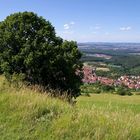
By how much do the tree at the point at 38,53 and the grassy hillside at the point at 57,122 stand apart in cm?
2103

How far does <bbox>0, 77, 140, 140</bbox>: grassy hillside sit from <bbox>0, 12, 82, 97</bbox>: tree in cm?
2103

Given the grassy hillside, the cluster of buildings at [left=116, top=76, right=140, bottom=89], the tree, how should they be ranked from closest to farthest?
the grassy hillside → the tree → the cluster of buildings at [left=116, top=76, right=140, bottom=89]

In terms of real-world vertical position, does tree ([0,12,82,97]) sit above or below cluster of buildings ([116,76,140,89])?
above

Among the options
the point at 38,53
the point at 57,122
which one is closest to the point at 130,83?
the point at 38,53

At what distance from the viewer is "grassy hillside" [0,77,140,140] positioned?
22.6 ft

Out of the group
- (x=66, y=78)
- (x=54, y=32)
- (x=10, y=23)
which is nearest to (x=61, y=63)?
(x=66, y=78)

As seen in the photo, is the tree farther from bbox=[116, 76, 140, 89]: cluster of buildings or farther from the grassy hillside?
bbox=[116, 76, 140, 89]: cluster of buildings

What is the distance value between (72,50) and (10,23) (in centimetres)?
634

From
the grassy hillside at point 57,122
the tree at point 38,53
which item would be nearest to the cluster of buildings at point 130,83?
the tree at point 38,53

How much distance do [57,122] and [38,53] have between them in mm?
23786

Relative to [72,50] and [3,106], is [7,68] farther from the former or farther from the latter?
[3,106]

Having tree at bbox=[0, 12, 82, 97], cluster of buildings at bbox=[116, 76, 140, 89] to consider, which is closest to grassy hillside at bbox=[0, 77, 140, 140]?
tree at bbox=[0, 12, 82, 97]

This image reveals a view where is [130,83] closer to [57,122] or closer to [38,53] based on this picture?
[38,53]

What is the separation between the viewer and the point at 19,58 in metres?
30.9
